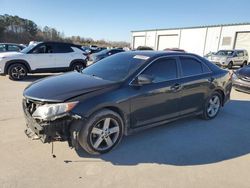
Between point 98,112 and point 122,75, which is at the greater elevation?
point 122,75

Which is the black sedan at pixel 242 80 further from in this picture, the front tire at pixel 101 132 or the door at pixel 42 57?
the door at pixel 42 57

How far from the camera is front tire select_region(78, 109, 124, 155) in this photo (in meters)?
3.61

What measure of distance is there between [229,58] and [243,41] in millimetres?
11006

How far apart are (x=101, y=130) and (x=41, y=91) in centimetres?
110

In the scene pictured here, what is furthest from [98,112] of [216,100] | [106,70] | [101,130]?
[216,100]

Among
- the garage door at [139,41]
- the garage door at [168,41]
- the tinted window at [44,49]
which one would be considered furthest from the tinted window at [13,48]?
the garage door at [139,41]

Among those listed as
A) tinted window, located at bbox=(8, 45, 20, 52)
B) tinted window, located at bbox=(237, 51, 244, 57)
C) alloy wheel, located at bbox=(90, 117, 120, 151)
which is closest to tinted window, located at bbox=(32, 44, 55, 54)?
tinted window, located at bbox=(8, 45, 20, 52)

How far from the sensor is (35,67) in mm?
10883

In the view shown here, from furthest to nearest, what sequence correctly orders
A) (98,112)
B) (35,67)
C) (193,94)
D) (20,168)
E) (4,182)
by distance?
(35,67), (193,94), (98,112), (20,168), (4,182)

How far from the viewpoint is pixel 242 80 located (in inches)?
367

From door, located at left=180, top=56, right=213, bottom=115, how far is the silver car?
1625cm

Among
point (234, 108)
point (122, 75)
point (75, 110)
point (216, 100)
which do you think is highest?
point (122, 75)

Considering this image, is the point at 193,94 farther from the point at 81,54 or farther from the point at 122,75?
the point at 81,54

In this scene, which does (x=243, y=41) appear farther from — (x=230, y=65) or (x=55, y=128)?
(x=55, y=128)
